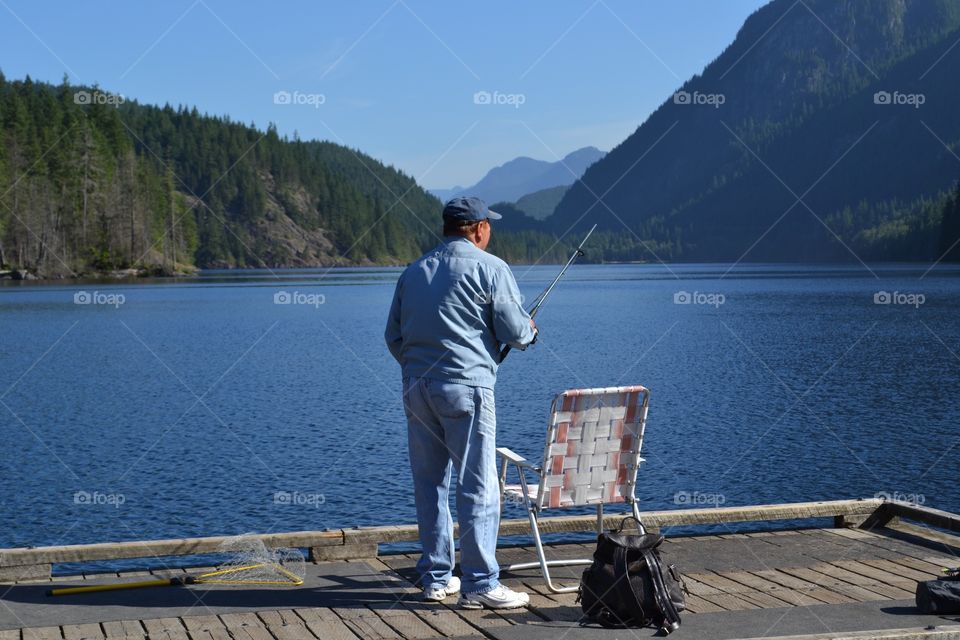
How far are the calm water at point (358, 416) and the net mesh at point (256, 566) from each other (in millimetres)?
7032

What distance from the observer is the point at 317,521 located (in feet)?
47.6

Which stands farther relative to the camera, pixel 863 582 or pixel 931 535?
pixel 931 535

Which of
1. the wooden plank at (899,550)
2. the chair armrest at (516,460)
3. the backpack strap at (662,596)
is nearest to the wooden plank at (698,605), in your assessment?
the backpack strap at (662,596)

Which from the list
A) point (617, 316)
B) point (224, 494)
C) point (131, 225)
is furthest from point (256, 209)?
point (224, 494)

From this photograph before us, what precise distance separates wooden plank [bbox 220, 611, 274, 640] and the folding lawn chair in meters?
1.75

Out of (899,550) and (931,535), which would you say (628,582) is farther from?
(931,535)

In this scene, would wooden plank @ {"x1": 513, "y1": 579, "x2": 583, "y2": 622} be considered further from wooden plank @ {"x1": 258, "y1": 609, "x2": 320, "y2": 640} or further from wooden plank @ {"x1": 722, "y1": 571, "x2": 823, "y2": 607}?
wooden plank @ {"x1": 258, "y1": 609, "x2": 320, "y2": 640}

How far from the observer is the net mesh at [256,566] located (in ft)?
23.1

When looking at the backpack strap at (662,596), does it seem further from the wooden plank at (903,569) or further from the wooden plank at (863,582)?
the wooden plank at (903,569)

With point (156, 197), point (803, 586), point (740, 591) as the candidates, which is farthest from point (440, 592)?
point (156, 197)

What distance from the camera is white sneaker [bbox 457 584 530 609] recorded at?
20.7ft

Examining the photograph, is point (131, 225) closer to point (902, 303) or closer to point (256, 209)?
point (256, 209)

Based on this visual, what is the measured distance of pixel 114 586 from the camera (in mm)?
6816

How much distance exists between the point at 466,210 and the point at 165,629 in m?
2.84
